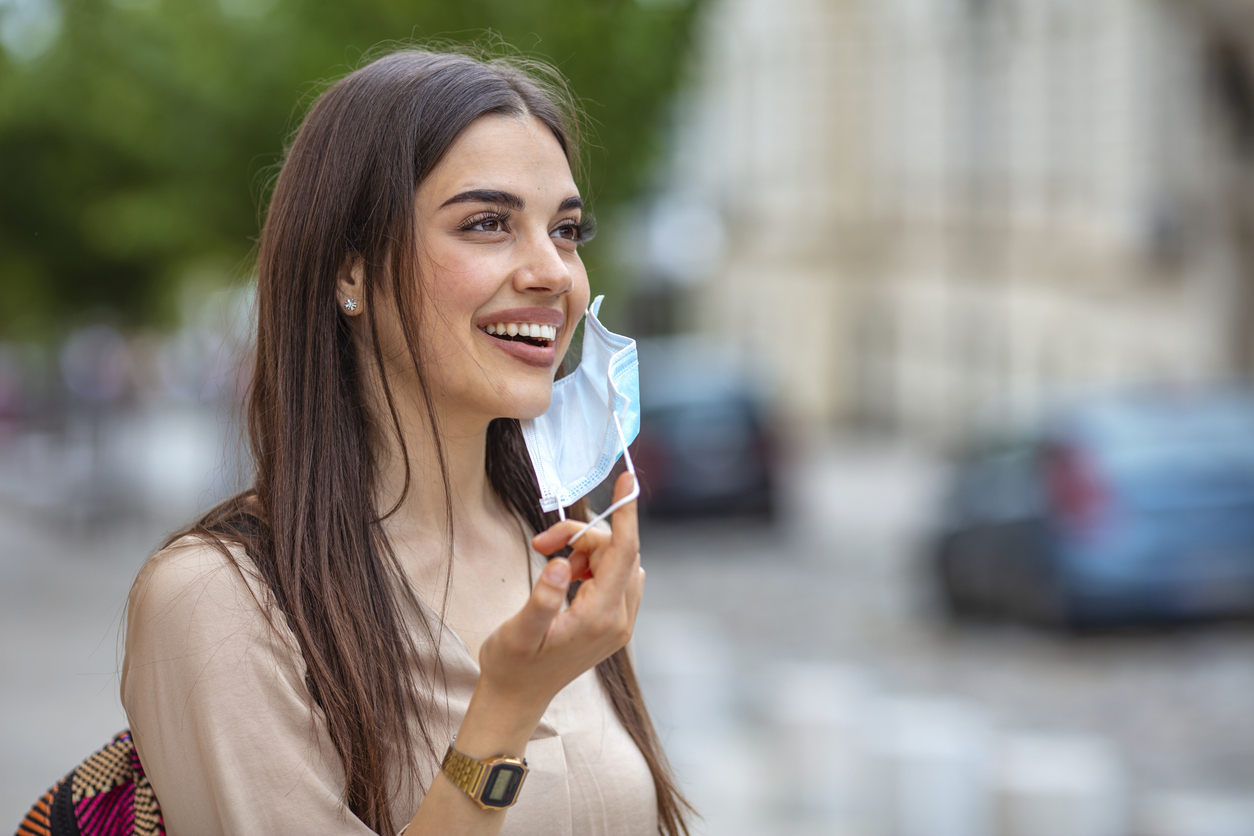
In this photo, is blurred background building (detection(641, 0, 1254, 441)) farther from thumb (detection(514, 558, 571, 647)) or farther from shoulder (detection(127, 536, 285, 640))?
thumb (detection(514, 558, 571, 647))

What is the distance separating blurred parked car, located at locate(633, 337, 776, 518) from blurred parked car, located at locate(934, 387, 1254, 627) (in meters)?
6.05

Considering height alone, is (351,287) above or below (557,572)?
above

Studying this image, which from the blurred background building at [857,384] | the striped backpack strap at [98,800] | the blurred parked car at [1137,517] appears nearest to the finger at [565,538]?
the striped backpack strap at [98,800]

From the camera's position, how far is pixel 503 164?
2.31m

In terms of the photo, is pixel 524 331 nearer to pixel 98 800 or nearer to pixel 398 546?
pixel 398 546

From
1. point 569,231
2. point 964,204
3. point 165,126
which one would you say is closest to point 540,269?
point 569,231

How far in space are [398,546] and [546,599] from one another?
54cm

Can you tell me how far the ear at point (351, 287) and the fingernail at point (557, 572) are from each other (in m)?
0.64

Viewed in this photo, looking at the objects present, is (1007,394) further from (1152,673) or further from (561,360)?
(561,360)

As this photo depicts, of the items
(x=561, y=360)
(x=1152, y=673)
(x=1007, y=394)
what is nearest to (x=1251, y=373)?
(x=1007, y=394)

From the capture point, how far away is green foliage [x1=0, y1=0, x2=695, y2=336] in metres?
8.29

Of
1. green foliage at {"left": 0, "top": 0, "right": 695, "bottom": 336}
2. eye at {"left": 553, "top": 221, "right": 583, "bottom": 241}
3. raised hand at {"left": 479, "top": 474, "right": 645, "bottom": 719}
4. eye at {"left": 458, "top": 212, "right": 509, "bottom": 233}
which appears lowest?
raised hand at {"left": 479, "top": 474, "right": 645, "bottom": 719}

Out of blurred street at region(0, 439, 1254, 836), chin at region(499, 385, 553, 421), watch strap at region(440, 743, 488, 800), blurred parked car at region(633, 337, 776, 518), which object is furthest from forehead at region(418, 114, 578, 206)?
blurred parked car at region(633, 337, 776, 518)

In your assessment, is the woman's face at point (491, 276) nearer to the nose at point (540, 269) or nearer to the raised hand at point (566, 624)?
the nose at point (540, 269)
